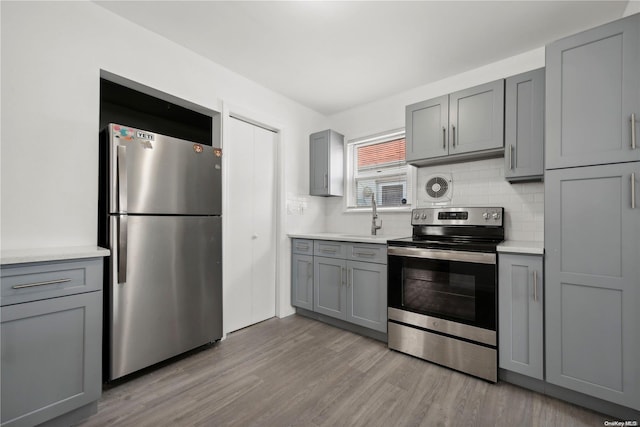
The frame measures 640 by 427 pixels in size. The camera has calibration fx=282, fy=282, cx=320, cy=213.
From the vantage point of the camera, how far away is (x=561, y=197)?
179 centimetres

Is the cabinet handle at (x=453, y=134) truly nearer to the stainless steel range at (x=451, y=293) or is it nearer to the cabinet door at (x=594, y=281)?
the stainless steel range at (x=451, y=293)

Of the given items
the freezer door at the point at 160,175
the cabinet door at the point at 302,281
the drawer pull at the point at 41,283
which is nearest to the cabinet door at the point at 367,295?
the cabinet door at the point at 302,281

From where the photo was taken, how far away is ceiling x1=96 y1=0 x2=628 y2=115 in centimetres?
199

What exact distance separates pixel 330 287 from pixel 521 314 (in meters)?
1.66

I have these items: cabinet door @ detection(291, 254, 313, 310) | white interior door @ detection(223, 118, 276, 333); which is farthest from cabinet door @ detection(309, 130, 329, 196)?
cabinet door @ detection(291, 254, 313, 310)

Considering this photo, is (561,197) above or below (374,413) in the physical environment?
above

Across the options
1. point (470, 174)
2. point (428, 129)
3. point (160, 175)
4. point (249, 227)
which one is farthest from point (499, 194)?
point (160, 175)

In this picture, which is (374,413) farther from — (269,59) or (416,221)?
(269,59)

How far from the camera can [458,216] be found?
2633 mm

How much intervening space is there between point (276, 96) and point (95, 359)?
115 inches

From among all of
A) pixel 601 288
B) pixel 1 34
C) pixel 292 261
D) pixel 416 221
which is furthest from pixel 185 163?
pixel 601 288

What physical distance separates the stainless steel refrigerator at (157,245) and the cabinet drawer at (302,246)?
3.37 ft

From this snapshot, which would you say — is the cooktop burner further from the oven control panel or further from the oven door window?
the oven door window

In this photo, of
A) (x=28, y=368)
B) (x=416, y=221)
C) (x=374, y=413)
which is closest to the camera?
(x=28, y=368)
